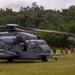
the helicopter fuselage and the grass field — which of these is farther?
the helicopter fuselage

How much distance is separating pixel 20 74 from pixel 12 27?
904cm

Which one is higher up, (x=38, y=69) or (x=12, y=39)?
(x=12, y=39)

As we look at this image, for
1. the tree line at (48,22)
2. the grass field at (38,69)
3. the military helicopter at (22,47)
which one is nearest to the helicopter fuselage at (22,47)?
the military helicopter at (22,47)

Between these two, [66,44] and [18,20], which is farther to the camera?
[18,20]

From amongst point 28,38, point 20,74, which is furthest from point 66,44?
point 20,74

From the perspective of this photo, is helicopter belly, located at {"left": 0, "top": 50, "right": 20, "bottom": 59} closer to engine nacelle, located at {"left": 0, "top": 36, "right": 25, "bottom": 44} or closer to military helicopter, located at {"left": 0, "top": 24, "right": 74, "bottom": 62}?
military helicopter, located at {"left": 0, "top": 24, "right": 74, "bottom": 62}

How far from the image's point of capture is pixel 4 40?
26.8 m

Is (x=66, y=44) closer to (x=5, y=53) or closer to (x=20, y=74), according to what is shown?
(x=5, y=53)

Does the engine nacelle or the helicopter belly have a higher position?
the engine nacelle

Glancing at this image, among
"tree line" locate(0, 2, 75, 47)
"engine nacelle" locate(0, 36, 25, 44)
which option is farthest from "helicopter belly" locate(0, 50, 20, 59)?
"tree line" locate(0, 2, 75, 47)

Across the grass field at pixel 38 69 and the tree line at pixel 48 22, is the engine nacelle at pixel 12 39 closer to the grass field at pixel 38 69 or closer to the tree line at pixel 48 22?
the grass field at pixel 38 69

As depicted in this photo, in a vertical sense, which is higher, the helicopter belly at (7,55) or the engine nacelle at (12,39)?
the engine nacelle at (12,39)

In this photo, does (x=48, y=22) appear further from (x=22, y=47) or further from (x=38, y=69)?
(x=38, y=69)

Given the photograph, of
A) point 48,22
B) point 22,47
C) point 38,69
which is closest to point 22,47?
point 22,47
